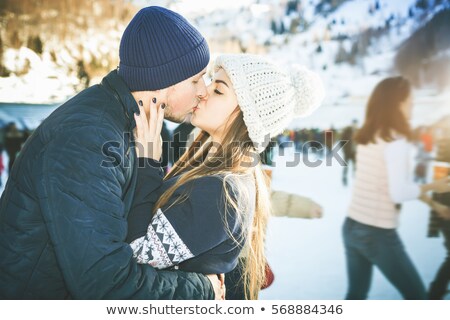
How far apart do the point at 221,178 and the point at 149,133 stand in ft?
0.93

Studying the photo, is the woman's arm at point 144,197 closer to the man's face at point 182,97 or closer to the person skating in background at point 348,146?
the man's face at point 182,97

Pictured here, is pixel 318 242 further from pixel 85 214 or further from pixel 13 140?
pixel 13 140

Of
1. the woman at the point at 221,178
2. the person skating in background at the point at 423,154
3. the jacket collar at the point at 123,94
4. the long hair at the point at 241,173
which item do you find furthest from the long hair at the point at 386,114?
the jacket collar at the point at 123,94

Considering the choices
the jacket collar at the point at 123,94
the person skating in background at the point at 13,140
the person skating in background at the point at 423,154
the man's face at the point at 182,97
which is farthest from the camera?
the person skating in background at the point at 13,140

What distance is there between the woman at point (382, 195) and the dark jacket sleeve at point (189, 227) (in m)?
1.37

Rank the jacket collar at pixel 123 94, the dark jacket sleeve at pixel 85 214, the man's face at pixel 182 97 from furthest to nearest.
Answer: the man's face at pixel 182 97 → the jacket collar at pixel 123 94 → the dark jacket sleeve at pixel 85 214

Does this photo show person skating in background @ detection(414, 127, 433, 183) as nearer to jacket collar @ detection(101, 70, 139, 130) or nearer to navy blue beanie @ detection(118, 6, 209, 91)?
navy blue beanie @ detection(118, 6, 209, 91)

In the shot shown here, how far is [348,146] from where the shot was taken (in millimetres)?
2920

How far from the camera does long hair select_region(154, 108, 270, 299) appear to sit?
140 cm

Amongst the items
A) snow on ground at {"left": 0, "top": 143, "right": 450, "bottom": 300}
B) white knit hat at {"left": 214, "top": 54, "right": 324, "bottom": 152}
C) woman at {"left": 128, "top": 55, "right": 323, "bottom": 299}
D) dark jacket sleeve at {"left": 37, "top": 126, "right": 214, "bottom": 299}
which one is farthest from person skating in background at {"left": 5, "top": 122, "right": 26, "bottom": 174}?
dark jacket sleeve at {"left": 37, "top": 126, "right": 214, "bottom": 299}

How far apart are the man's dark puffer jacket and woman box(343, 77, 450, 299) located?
1.61 meters

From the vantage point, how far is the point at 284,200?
302 cm

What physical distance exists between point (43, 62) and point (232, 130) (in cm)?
192

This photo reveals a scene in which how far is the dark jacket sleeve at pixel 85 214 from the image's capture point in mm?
1002
